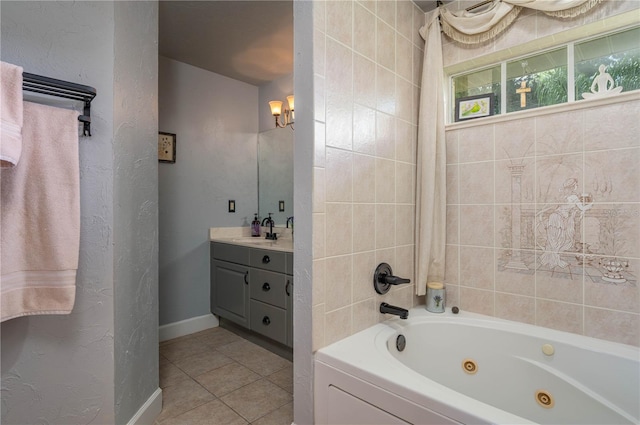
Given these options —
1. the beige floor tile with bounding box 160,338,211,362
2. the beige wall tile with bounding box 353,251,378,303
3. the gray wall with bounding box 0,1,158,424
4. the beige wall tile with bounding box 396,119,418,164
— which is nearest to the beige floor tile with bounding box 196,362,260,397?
the beige floor tile with bounding box 160,338,211,362

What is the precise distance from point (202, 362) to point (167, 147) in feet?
6.02

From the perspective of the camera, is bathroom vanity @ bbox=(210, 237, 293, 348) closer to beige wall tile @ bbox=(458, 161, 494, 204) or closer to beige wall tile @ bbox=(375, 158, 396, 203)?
beige wall tile @ bbox=(375, 158, 396, 203)

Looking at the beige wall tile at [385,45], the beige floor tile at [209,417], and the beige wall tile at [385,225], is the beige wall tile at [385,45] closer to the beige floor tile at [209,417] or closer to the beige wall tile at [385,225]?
the beige wall tile at [385,225]

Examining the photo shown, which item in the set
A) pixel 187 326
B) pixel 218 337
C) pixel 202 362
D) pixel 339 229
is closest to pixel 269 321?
pixel 202 362

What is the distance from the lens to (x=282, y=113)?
11.0 feet

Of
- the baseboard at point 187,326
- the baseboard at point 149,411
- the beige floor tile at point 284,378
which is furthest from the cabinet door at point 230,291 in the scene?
the baseboard at point 149,411

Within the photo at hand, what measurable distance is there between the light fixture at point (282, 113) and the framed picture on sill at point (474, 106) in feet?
5.01

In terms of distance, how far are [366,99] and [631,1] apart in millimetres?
1233

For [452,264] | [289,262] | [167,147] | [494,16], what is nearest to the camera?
[494,16]

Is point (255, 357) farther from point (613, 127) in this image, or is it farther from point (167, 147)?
point (613, 127)

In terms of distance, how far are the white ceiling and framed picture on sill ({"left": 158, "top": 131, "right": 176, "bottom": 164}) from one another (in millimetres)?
720

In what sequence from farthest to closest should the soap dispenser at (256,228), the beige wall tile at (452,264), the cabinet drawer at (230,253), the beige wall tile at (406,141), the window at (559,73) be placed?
1. the soap dispenser at (256,228)
2. the cabinet drawer at (230,253)
3. the beige wall tile at (452,264)
4. the beige wall tile at (406,141)
5. the window at (559,73)

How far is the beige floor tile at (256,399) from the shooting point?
1.86 metres

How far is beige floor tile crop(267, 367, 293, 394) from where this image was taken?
2.12 m
